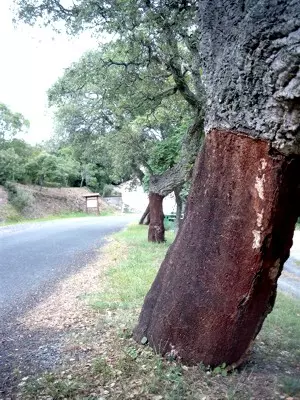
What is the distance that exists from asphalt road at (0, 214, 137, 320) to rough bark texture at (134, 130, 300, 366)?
354 cm

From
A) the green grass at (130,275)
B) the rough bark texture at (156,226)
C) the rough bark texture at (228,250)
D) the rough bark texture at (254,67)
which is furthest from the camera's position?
the rough bark texture at (156,226)

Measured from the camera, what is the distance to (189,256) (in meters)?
4.10

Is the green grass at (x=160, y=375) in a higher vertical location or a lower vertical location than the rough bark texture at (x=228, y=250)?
lower

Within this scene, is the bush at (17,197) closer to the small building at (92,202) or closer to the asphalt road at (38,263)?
the small building at (92,202)

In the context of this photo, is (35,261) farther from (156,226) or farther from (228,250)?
(228,250)

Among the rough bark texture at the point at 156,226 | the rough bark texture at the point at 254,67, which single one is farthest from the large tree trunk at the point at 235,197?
the rough bark texture at the point at 156,226

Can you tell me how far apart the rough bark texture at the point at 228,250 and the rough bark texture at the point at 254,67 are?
165 millimetres

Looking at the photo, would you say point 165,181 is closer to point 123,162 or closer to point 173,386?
point 123,162

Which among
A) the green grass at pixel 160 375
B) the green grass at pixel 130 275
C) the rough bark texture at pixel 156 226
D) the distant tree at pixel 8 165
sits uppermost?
the distant tree at pixel 8 165

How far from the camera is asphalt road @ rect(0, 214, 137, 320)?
25.1 feet

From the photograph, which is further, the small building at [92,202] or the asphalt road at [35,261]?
the small building at [92,202]

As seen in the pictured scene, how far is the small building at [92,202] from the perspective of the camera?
38.5 meters

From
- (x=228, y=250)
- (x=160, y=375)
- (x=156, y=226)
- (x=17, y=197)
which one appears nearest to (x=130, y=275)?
(x=160, y=375)

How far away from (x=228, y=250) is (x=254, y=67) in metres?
1.68
